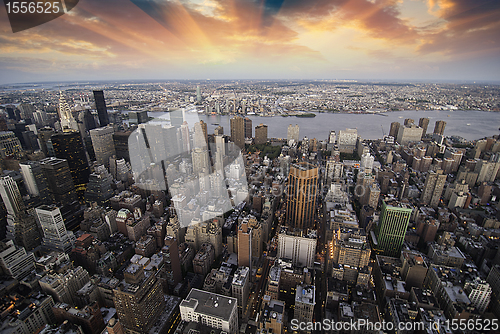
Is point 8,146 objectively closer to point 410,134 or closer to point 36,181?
point 36,181

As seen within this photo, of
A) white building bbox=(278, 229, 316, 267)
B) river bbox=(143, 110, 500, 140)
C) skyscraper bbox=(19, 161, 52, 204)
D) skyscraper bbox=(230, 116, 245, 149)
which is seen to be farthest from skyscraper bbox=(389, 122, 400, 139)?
skyscraper bbox=(19, 161, 52, 204)

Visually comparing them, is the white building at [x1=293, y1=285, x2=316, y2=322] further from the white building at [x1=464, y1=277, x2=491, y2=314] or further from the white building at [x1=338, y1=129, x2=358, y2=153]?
the white building at [x1=338, y1=129, x2=358, y2=153]

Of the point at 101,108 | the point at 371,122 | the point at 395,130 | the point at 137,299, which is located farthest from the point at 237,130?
the point at 371,122

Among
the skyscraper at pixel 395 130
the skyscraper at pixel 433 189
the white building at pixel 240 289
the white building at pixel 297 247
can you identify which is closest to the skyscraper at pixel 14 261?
the white building at pixel 240 289

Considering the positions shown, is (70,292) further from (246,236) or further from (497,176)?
(497,176)

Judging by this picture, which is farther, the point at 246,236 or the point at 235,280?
the point at 246,236

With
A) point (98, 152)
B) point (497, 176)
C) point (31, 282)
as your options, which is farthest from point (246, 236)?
point (497, 176)
